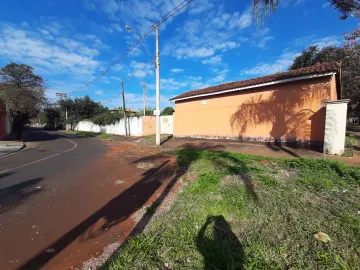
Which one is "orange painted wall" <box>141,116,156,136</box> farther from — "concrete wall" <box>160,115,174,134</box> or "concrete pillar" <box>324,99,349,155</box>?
"concrete pillar" <box>324,99,349,155</box>

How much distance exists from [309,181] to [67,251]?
5.30 meters

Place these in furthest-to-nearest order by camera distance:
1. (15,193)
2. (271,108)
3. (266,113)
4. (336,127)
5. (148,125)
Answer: (148,125), (266,113), (271,108), (336,127), (15,193)

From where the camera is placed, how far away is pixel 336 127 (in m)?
7.57

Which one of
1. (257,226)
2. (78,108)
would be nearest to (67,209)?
(257,226)

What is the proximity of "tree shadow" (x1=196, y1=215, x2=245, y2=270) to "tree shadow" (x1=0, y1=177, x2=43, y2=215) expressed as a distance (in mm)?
4069

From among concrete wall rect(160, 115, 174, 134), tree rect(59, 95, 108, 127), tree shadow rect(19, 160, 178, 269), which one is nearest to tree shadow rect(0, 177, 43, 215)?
tree shadow rect(19, 160, 178, 269)

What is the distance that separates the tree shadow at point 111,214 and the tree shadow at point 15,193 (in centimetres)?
192

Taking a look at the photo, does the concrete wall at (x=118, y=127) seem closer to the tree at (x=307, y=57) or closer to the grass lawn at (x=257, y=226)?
the grass lawn at (x=257, y=226)

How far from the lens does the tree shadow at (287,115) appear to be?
921 cm

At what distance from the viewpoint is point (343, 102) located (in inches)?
291

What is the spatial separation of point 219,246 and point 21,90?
20337 mm

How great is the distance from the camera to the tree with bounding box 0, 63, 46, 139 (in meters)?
15.4

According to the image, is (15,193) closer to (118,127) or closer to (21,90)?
(21,90)

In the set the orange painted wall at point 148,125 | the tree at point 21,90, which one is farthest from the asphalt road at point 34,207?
the orange painted wall at point 148,125
